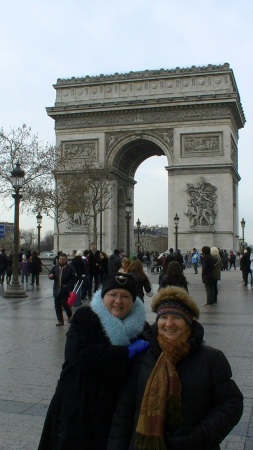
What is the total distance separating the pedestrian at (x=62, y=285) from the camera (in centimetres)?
1145

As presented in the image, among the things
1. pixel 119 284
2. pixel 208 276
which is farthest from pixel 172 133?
pixel 119 284

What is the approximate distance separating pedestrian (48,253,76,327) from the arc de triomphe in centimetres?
2959

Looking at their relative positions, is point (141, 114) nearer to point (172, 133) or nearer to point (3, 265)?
point (172, 133)

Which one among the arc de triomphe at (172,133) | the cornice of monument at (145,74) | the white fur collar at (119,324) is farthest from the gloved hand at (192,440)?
the cornice of monument at (145,74)

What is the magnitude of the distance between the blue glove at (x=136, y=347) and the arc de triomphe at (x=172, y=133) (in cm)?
3816

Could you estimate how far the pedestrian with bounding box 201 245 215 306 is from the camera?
1511 centimetres

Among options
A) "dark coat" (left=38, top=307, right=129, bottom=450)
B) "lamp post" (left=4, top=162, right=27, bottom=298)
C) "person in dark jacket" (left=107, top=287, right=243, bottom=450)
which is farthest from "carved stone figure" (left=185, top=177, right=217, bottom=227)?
"person in dark jacket" (left=107, top=287, right=243, bottom=450)

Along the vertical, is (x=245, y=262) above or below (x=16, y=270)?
above

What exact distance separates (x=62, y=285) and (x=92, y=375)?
8764 mm

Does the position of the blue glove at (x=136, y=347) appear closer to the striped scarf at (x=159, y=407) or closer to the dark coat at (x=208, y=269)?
the striped scarf at (x=159, y=407)

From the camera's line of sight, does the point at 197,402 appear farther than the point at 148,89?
No

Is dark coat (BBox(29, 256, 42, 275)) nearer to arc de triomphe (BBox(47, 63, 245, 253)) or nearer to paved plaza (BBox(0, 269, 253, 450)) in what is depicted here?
paved plaza (BBox(0, 269, 253, 450))

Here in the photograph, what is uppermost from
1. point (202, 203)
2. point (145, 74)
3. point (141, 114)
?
point (145, 74)

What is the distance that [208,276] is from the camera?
601 inches
